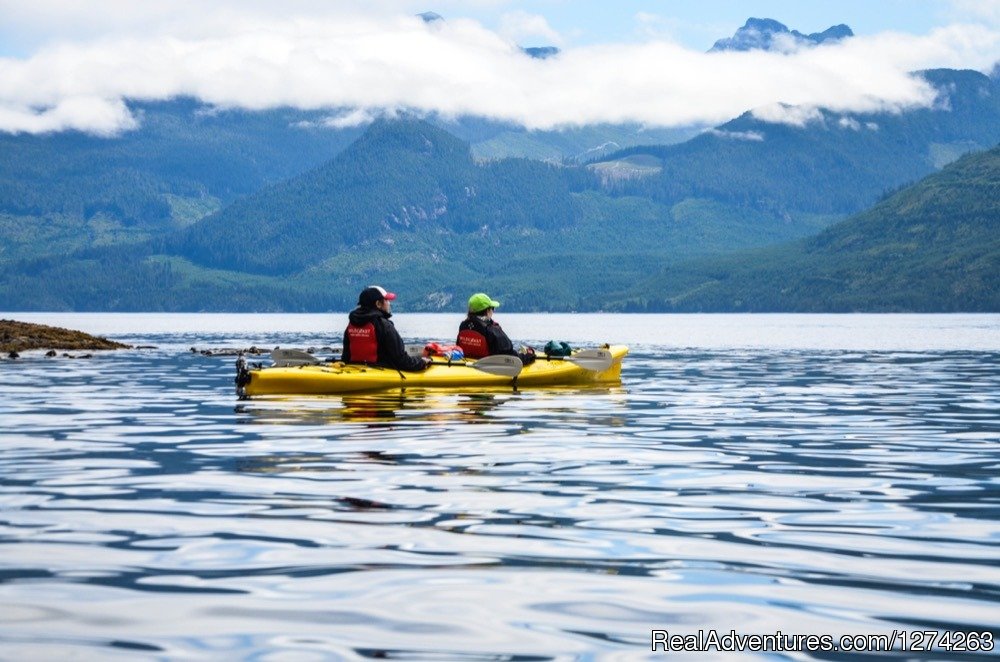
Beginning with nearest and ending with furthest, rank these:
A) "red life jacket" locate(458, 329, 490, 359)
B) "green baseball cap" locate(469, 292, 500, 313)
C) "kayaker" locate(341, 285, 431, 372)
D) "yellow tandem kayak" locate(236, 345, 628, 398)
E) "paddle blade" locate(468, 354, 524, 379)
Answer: "kayaker" locate(341, 285, 431, 372) < "yellow tandem kayak" locate(236, 345, 628, 398) < "paddle blade" locate(468, 354, 524, 379) < "green baseball cap" locate(469, 292, 500, 313) < "red life jacket" locate(458, 329, 490, 359)

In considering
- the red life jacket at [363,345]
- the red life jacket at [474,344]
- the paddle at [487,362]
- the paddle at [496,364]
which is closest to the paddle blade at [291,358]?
the paddle at [487,362]

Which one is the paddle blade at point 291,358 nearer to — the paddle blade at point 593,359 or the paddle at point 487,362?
the paddle at point 487,362

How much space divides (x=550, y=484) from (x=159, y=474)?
17.8 ft

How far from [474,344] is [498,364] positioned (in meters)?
1.36

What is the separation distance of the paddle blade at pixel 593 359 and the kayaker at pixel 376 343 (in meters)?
6.95

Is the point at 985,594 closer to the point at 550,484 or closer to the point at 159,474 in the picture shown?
the point at 550,484

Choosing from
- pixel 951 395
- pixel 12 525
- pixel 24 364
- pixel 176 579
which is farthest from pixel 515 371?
pixel 24 364

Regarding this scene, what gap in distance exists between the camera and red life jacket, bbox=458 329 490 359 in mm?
36625

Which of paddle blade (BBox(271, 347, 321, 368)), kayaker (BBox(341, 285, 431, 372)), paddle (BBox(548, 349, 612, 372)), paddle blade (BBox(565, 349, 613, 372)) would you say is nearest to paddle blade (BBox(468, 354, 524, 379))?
kayaker (BBox(341, 285, 431, 372))

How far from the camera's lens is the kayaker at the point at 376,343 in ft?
107

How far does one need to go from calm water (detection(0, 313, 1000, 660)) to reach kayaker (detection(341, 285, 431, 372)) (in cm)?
433

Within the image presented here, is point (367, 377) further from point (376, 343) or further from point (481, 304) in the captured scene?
point (481, 304)

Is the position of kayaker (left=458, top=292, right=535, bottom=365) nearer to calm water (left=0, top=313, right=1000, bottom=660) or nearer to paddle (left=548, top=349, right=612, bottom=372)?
paddle (left=548, top=349, right=612, bottom=372)

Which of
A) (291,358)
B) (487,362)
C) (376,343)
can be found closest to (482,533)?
(376,343)
